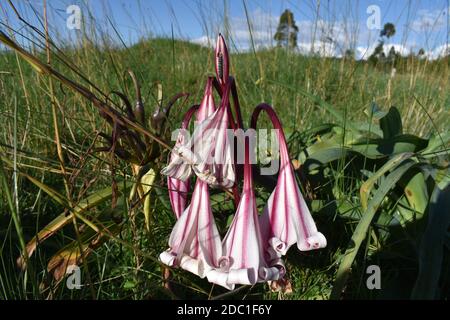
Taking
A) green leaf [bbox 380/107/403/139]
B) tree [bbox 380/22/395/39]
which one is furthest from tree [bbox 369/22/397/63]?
green leaf [bbox 380/107/403/139]

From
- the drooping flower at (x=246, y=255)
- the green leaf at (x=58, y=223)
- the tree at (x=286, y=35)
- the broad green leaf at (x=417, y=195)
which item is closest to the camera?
the drooping flower at (x=246, y=255)

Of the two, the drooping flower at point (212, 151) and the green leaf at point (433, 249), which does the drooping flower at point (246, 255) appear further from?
the green leaf at point (433, 249)

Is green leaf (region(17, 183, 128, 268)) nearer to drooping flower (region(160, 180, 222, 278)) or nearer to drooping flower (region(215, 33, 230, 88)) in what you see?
drooping flower (region(160, 180, 222, 278))

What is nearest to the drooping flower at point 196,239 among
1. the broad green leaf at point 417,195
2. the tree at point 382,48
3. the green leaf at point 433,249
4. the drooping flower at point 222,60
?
the drooping flower at point 222,60

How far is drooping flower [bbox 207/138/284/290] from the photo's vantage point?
1.99ft

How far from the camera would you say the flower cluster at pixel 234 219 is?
0.62 metres

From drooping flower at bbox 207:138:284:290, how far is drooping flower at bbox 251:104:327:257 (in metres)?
0.02

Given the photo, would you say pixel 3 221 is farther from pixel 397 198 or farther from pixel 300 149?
pixel 397 198

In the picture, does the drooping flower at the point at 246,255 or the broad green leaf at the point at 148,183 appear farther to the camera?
the broad green leaf at the point at 148,183

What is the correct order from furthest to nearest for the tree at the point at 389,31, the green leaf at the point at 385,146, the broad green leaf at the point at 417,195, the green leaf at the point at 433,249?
1. the tree at the point at 389,31
2. the green leaf at the point at 385,146
3. the broad green leaf at the point at 417,195
4. the green leaf at the point at 433,249

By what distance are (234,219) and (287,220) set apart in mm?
84

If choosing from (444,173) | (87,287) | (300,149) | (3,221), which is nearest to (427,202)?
(444,173)

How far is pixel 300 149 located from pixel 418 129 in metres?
1.00

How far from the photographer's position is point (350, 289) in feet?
3.14
